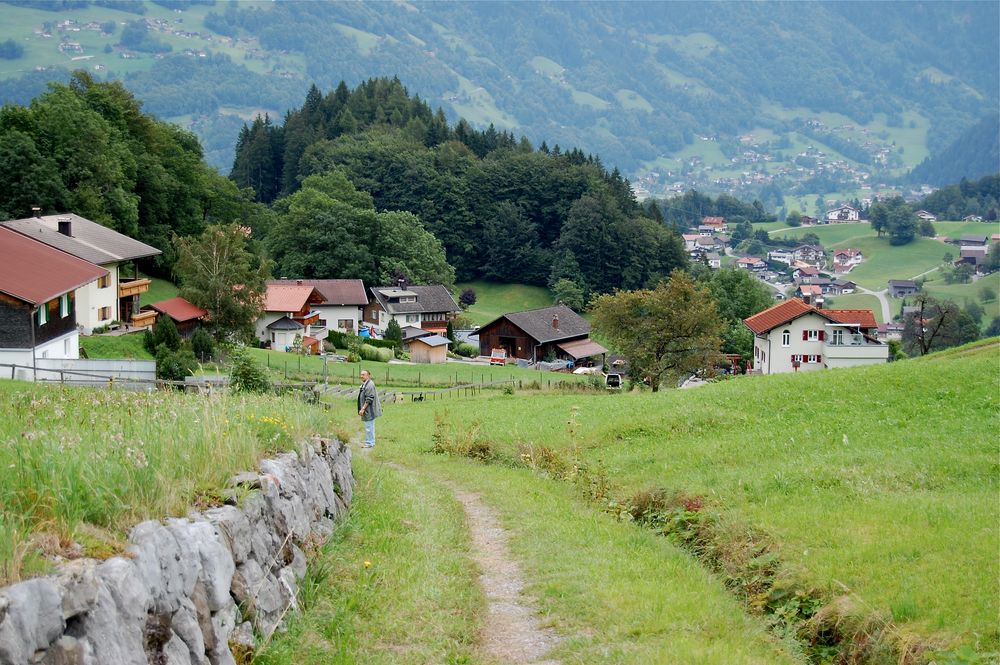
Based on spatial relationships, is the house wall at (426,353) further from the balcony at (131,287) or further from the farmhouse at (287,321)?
the balcony at (131,287)

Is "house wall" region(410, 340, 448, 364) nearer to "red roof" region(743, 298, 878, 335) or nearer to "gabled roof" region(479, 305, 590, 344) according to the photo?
"gabled roof" region(479, 305, 590, 344)

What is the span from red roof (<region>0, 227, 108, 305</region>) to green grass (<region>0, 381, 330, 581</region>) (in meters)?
26.4

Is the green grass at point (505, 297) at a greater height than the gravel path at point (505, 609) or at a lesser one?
greater

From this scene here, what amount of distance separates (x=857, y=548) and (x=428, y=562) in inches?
212

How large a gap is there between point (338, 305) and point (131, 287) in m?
32.7

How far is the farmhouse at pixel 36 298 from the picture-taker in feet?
121

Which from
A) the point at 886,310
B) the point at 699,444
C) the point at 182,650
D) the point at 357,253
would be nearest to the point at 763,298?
the point at 357,253

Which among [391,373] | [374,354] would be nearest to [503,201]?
[374,354]

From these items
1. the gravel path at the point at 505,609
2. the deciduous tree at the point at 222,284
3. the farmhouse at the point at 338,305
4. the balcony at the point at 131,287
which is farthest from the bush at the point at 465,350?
the gravel path at the point at 505,609

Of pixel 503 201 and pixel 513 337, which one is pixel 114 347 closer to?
pixel 513 337

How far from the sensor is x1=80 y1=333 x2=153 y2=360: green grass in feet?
164

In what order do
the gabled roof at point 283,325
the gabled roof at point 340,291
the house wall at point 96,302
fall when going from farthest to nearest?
the gabled roof at point 340,291
the gabled roof at point 283,325
the house wall at point 96,302

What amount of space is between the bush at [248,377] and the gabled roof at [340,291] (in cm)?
6778

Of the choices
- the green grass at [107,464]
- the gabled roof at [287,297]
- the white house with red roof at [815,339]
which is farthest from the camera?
the gabled roof at [287,297]
